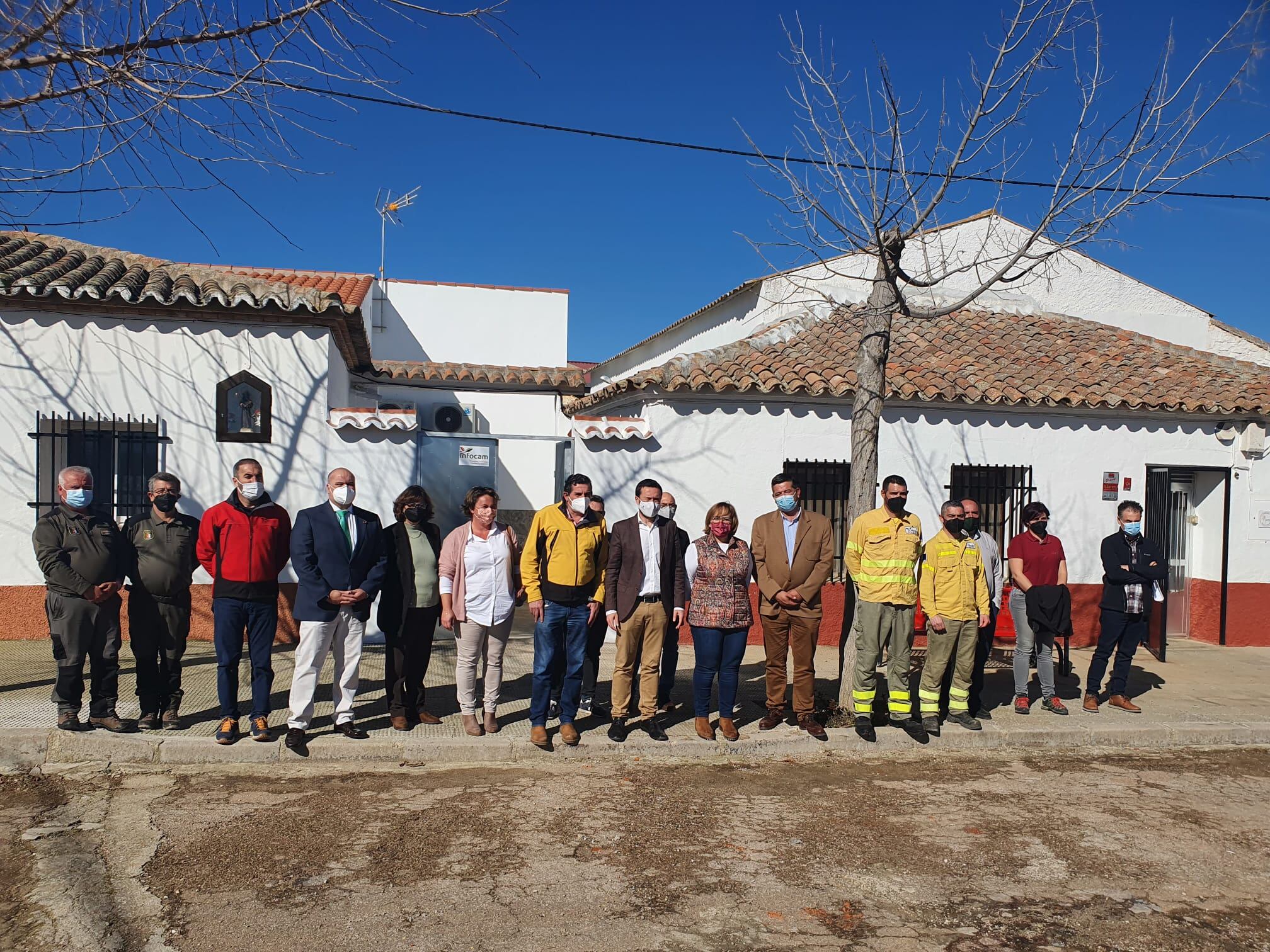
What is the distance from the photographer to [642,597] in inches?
265

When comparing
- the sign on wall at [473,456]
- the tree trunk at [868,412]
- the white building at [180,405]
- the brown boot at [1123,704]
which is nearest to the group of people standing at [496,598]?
the tree trunk at [868,412]

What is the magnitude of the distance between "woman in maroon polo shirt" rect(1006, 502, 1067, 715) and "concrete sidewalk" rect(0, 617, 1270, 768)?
0.20 metres

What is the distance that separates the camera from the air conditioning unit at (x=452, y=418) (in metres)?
18.6

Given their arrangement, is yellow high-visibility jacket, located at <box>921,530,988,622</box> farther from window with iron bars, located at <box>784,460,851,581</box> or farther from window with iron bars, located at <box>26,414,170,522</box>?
window with iron bars, located at <box>26,414,170,522</box>

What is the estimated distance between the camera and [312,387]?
10.1m

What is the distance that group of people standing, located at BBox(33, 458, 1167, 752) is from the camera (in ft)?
20.5

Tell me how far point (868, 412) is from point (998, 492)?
496 centimetres

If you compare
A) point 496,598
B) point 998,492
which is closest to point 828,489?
point 998,492

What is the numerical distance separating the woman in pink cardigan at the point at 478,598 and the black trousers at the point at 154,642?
1793 mm

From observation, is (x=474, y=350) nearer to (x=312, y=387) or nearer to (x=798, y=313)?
(x=798, y=313)

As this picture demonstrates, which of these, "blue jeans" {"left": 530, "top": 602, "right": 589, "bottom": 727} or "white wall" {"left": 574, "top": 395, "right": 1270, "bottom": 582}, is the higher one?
"white wall" {"left": 574, "top": 395, "right": 1270, "bottom": 582}

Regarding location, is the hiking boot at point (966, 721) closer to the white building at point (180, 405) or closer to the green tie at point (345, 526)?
the green tie at point (345, 526)

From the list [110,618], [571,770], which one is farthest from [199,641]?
[571,770]

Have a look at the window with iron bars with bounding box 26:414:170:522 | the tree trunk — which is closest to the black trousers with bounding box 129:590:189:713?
the window with iron bars with bounding box 26:414:170:522
